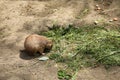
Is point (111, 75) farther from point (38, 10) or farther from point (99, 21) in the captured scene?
point (38, 10)

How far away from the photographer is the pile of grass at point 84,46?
5.58 meters

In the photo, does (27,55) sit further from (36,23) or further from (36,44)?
(36,23)

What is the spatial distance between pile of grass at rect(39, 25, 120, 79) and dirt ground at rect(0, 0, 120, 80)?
0.19m

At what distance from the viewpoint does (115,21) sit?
6574mm

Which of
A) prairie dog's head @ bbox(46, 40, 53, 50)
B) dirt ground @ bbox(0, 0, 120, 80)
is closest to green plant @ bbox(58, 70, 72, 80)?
dirt ground @ bbox(0, 0, 120, 80)

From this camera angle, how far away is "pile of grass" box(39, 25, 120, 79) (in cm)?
558

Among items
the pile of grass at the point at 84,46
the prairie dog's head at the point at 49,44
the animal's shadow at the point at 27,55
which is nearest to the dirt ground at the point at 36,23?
the animal's shadow at the point at 27,55

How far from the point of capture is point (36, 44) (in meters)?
5.96

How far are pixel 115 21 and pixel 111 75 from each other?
1.69 metres

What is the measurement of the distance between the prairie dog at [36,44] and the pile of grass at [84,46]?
0.62ft

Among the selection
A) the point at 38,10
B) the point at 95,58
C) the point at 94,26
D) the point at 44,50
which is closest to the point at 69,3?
the point at 38,10

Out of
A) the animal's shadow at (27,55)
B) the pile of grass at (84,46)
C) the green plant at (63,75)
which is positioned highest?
the pile of grass at (84,46)

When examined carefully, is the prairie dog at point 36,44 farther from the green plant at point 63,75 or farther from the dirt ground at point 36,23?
the green plant at point 63,75

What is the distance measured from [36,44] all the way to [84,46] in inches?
39.0
